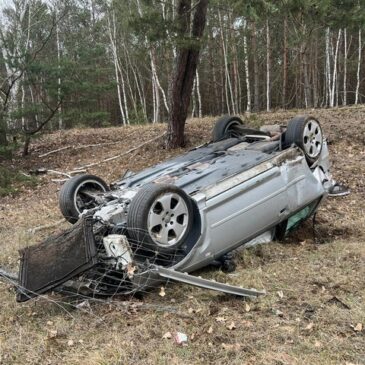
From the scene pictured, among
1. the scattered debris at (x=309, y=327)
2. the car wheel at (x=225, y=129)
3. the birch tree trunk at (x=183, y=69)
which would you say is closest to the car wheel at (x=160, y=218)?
the scattered debris at (x=309, y=327)

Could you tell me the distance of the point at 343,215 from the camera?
265 inches

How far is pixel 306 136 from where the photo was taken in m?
5.68

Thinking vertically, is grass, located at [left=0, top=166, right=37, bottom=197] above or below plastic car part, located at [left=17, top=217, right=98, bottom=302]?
below

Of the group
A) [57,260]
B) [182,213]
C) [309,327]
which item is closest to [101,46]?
[182,213]

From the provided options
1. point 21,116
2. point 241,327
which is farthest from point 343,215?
point 21,116

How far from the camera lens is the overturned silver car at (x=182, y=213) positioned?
3.96m

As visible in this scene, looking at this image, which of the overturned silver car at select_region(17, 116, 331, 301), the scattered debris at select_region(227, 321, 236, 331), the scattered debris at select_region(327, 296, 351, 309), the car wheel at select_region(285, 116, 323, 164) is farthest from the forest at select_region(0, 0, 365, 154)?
the scattered debris at select_region(227, 321, 236, 331)

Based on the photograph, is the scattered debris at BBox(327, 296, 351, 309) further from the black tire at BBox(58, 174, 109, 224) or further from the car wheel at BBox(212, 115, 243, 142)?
the car wheel at BBox(212, 115, 243, 142)

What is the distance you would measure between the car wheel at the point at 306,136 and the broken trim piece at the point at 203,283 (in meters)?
2.17

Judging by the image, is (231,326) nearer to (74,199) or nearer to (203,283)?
(203,283)

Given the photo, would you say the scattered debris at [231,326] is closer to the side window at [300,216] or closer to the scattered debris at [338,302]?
the scattered debris at [338,302]

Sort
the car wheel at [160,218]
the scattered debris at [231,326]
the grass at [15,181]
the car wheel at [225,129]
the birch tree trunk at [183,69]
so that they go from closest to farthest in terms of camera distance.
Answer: the scattered debris at [231,326], the car wheel at [160,218], the car wheel at [225,129], the birch tree trunk at [183,69], the grass at [15,181]

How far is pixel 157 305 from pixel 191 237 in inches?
29.4

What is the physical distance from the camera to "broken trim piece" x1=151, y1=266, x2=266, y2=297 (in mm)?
3918
